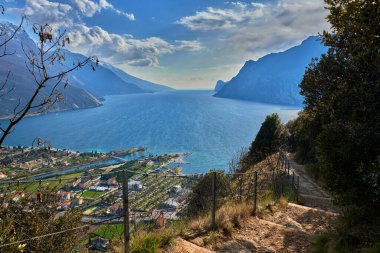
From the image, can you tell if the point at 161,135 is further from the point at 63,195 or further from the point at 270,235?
the point at 270,235

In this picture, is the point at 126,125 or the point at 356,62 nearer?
the point at 356,62

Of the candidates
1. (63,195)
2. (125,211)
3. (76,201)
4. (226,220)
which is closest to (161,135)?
(63,195)

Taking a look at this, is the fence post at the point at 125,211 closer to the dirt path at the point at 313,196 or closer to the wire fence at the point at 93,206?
the wire fence at the point at 93,206

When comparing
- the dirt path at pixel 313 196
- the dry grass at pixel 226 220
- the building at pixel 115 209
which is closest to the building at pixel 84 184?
the building at pixel 115 209

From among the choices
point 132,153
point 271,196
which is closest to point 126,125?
point 132,153

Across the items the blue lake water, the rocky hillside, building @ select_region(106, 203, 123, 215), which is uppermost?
building @ select_region(106, 203, 123, 215)

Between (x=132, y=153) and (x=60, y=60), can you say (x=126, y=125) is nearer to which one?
(x=132, y=153)

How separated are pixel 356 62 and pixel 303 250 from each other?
493 centimetres

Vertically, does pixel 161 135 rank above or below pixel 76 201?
below

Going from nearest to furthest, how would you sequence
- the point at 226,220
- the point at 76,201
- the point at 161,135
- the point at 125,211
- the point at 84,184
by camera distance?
the point at 125,211 → the point at 84,184 → the point at 76,201 → the point at 226,220 → the point at 161,135

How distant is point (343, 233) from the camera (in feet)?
19.0

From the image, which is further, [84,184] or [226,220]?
[226,220]

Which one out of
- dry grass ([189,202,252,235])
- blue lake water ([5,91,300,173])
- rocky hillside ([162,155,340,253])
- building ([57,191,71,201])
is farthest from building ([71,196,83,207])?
blue lake water ([5,91,300,173])

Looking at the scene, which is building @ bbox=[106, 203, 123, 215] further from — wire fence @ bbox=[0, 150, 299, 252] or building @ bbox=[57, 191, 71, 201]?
building @ bbox=[57, 191, 71, 201]
